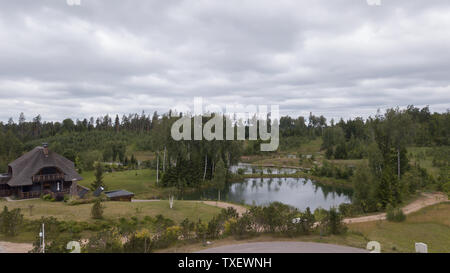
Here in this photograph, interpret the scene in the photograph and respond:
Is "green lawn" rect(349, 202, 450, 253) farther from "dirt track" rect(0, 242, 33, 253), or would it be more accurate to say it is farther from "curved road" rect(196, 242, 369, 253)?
"dirt track" rect(0, 242, 33, 253)

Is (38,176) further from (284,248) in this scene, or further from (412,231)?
(412,231)

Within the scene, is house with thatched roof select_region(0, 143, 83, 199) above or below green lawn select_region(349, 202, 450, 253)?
above

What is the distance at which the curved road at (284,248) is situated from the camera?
31.6 feet

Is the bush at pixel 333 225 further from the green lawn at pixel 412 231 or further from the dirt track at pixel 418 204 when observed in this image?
the dirt track at pixel 418 204

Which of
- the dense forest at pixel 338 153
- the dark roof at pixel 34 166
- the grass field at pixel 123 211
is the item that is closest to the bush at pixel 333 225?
the grass field at pixel 123 211

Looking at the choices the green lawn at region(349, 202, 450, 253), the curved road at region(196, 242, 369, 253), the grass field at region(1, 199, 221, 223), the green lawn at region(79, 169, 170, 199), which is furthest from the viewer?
the green lawn at region(79, 169, 170, 199)

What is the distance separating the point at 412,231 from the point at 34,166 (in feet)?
92.7

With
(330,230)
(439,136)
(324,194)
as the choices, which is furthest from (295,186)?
(439,136)

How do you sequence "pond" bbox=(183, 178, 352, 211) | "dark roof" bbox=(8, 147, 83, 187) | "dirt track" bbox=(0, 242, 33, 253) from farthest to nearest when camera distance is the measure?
"pond" bbox=(183, 178, 352, 211) → "dark roof" bbox=(8, 147, 83, 187) → "dirt track" bbox=(0, 242, 33, 253)

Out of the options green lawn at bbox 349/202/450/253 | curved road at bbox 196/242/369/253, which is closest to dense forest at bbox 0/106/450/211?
green lawn at bbox 349/202/450/253

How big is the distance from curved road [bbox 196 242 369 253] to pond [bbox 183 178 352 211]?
12924mm

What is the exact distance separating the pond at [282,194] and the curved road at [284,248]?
12924 millimetres

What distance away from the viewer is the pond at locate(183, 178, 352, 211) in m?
26.2
